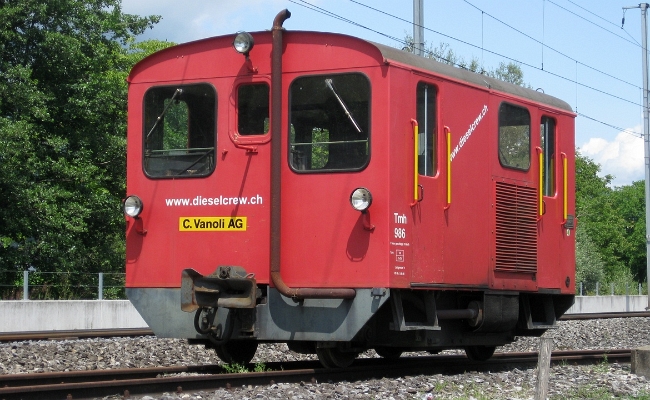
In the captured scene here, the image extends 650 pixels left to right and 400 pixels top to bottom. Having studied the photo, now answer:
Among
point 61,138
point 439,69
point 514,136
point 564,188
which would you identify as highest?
point 61,138

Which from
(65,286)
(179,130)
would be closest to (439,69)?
(179,130)

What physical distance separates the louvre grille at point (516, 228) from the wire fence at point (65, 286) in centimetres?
1183

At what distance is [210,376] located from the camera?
8812mm

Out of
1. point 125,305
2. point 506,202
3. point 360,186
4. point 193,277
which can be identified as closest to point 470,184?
point 506,202

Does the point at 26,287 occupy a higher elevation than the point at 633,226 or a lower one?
lower

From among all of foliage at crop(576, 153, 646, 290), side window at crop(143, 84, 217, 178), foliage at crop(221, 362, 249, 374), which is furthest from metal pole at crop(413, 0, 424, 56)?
foliage at crop(576, 153, 646, 290)

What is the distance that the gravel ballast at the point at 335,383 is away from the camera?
8.41 m

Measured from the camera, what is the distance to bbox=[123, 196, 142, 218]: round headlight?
395 inches

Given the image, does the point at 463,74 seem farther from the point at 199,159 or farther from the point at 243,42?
the point at 199,159

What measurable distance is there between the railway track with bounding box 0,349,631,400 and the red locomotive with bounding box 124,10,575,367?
0.32m

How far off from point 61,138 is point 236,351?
16.9m

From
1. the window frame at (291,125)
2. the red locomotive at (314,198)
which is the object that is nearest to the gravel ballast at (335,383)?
the red locomotive at (314,198)

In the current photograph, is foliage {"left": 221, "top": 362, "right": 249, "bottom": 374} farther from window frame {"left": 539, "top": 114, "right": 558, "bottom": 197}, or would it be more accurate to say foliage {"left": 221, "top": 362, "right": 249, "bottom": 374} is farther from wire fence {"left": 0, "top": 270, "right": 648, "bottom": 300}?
wire fence {"left": 0, "top": 270, "right": 648, "bottom": 300}

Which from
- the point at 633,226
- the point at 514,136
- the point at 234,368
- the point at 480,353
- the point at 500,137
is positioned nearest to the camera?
the point at 234,368
